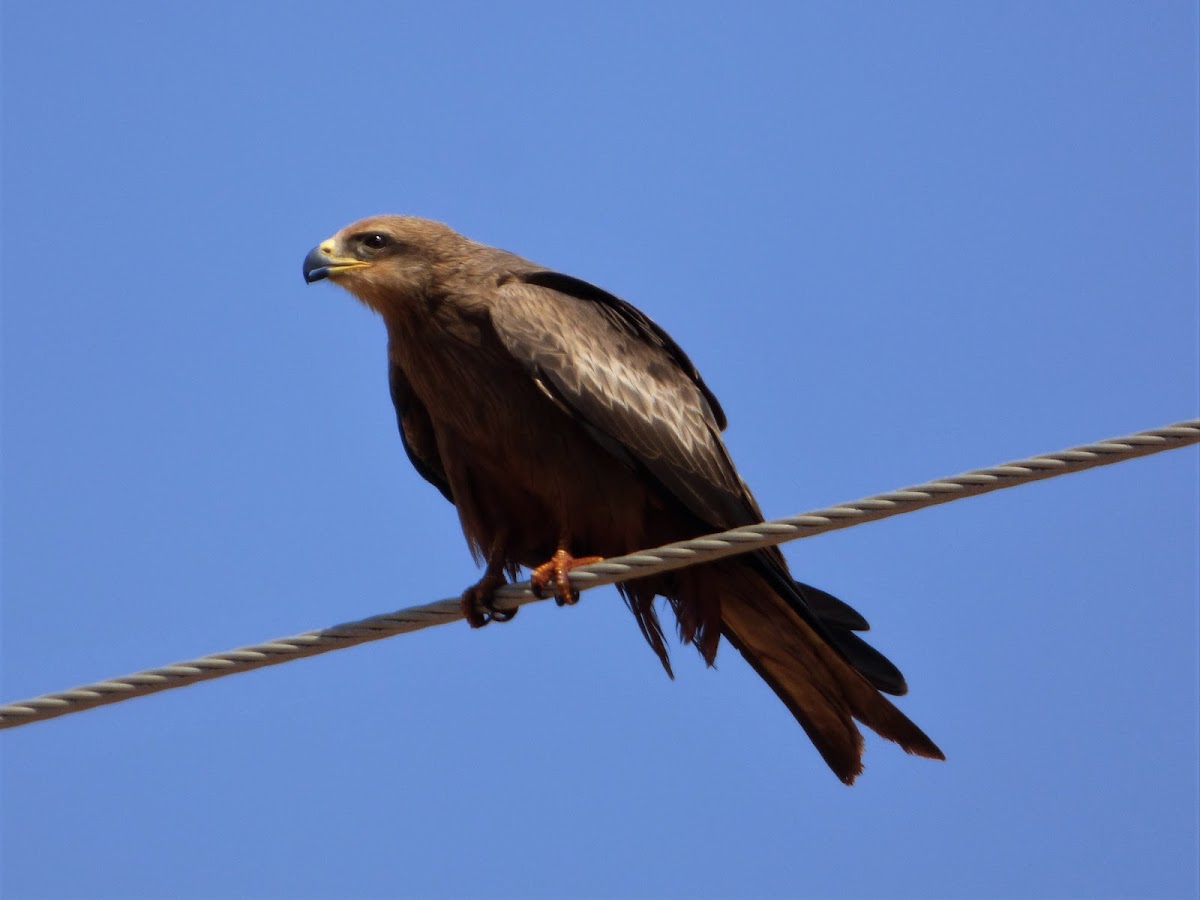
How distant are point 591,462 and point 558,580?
0.64 metres

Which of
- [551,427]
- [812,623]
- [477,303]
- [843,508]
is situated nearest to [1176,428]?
[843,508]

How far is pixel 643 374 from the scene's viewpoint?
7.00 metres

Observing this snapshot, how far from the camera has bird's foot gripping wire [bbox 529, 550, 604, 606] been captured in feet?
20.2

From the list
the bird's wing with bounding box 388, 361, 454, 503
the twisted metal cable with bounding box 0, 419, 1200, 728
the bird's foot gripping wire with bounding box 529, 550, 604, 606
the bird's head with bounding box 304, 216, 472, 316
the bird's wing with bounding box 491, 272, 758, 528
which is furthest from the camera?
the bird's wing with bounding box 388, 361, 454, 503

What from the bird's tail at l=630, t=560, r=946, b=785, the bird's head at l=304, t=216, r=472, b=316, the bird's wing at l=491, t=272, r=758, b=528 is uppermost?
the bird's head at l=304, t=216, r=472, b=316

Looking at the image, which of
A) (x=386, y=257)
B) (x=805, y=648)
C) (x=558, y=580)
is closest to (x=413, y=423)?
(x=386, y=257)

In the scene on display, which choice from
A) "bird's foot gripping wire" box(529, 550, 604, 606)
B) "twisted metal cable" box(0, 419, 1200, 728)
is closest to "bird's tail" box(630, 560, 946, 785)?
"bird's foot gripping wire" box(529, 550, 604, 606)

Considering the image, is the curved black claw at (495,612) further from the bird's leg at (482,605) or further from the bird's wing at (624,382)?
the bird's wing at (624,382)

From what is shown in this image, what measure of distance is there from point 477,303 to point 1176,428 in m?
3.23

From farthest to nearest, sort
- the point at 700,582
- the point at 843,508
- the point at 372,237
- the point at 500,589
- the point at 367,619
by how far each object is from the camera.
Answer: the point at 372,237, the point at 700,582, the point at 500,589, the point at 367,619, the point at 843,508

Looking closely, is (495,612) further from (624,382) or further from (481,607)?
(624,382)

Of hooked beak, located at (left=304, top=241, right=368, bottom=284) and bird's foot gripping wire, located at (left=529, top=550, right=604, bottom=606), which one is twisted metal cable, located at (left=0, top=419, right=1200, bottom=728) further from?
hooked beak, located at (left=304, top=241, right=368, bottom=284)

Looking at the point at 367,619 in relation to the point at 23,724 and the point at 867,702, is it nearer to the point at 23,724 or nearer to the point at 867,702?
the point at 23,724

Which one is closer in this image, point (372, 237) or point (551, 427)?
point (551, 427)
